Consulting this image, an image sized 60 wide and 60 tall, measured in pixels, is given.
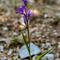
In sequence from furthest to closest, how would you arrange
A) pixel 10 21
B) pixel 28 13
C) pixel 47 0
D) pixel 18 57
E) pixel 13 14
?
pixel 47 0 → pixel 13 14 → pixel 10 21 → pixel 18 57 → pixel 28 13

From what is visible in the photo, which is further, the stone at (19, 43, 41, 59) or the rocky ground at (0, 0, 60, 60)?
the rocky ground at (0, 0, 60, 60)

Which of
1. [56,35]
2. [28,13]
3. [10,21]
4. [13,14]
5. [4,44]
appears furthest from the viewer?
[13,14]

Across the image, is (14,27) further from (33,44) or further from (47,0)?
(47,0)

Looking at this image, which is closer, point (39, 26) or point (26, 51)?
point (26, 51)

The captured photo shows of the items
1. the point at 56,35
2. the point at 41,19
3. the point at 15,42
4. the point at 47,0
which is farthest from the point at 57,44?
the point at 47,0

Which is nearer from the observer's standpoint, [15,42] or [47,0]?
[15,42]

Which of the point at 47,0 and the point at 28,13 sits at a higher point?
the point at 28,13

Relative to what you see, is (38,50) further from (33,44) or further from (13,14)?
(13,14)

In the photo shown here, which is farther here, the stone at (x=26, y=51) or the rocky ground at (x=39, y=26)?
the rocky ground at (x=39, y=26)
